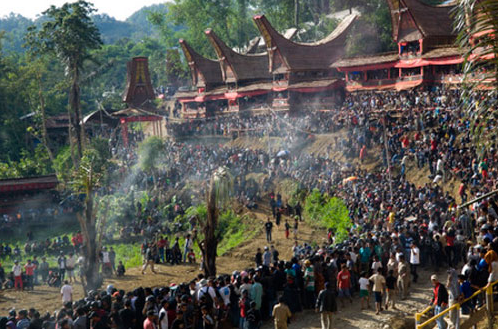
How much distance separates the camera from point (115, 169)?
4438 cm

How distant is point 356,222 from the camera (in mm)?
24516

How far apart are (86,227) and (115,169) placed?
896 inches

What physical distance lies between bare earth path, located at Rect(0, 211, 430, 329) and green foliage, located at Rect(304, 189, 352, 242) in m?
0.64

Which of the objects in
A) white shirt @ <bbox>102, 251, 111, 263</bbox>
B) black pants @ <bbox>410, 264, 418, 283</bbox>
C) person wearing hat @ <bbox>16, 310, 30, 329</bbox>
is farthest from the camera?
white shirt @ <bbox>102, 251, 111, 263</bbox>

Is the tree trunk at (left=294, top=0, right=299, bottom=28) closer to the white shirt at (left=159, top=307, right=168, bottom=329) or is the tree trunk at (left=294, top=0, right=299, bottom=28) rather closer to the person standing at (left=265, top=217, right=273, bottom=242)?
the person standing at (left=265, top=217, right=273, bottom=242)

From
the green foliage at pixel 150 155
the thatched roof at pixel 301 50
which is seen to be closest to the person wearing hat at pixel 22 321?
the green foliage at pixel 150 155

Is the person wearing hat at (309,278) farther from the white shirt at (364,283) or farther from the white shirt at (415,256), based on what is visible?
the white shirt at (415,256)

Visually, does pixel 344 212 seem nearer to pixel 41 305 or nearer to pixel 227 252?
pixel 227 252

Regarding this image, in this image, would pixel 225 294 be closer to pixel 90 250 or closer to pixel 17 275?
pixel 90 250

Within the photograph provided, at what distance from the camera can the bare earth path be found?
15.4 m

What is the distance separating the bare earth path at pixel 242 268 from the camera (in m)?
15.4

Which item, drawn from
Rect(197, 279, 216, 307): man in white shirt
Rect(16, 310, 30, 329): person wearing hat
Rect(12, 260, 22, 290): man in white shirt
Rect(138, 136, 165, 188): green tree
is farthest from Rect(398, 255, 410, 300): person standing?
Rect(138, 136, 165, 188): green tree

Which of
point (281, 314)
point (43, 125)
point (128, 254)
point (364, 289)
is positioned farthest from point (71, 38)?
point (281, 314)

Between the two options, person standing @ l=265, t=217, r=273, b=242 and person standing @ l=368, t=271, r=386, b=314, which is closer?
person standing @ l=368, t=271, r=386, b=314
